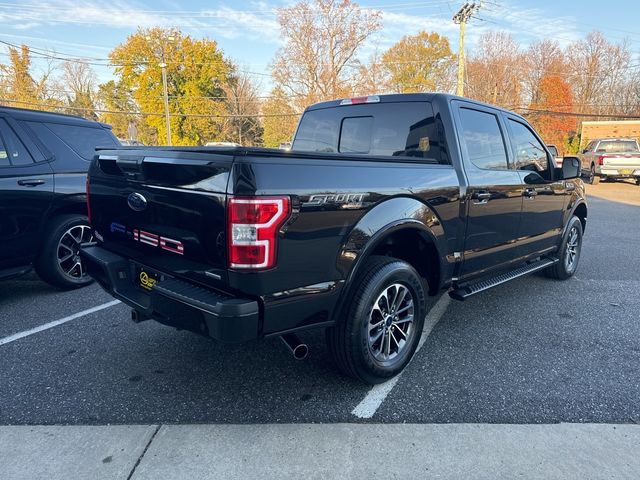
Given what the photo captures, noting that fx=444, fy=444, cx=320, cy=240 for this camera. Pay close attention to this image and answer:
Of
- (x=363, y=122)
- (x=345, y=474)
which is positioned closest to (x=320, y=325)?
(x=345, y=474)

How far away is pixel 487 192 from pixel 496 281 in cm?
87

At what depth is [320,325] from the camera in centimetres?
254

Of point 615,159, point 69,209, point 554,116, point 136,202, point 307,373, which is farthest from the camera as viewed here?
point 554,116

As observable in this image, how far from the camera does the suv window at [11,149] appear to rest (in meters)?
4.19

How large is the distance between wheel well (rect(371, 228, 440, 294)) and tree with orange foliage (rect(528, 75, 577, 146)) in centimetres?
4117

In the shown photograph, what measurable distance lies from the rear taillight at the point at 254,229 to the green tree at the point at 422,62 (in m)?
41.2

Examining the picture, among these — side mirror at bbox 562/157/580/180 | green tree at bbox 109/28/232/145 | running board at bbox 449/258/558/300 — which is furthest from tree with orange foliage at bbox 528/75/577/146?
running board at bbox 449/258/558/300

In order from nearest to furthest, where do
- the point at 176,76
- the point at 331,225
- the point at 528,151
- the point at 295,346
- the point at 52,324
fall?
the point at 331,225 → the point at 295,346 → the point at 52,324 → the point at 528,151 → the point at 176,76

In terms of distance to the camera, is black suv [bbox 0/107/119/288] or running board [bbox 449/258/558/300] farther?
black suv [bbox 0/107/119/288]

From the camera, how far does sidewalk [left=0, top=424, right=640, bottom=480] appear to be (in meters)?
2.18

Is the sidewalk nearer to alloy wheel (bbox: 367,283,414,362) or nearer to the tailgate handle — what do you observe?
alloy wheel (bbox: 367,283,414,362)

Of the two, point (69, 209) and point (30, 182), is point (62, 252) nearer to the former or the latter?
point (69, 209)

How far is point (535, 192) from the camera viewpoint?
4.34m

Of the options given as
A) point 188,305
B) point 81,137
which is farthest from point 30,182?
point 188,305
